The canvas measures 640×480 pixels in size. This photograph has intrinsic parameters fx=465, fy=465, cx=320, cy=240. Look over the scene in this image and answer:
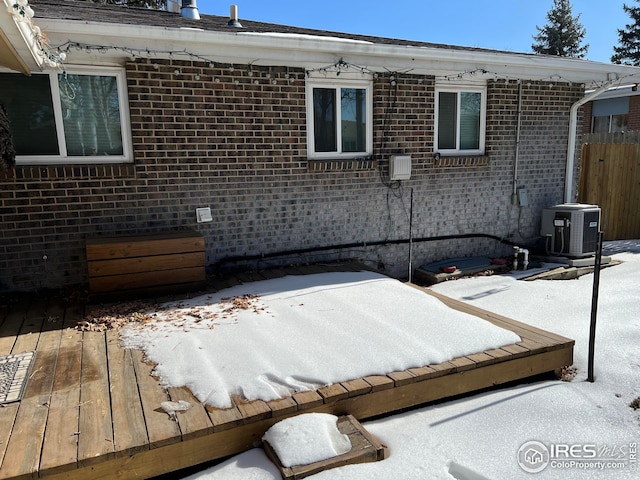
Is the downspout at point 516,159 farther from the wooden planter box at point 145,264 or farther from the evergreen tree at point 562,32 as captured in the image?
the evergreen tree at point 562,32

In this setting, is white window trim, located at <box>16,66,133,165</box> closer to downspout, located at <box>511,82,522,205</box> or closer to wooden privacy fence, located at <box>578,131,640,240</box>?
downspout, located at <box>511,82,522,205</box>

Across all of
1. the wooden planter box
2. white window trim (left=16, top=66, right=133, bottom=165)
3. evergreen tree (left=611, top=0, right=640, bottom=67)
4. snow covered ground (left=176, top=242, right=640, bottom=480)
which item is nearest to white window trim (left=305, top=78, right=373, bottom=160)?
the wooden planter box

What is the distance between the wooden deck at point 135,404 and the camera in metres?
2.25

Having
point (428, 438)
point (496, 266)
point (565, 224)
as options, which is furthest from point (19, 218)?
point (565, 224)

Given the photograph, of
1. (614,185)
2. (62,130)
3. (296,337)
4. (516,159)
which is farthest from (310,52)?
(614,185)

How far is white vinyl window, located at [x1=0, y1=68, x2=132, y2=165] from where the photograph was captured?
4.63m

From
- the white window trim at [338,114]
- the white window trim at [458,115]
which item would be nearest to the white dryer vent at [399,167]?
the white window trim at [338,114]

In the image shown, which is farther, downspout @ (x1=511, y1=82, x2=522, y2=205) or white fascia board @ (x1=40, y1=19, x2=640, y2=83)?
downspout @ (x1=511, y1=82, x2=522, y2=205)

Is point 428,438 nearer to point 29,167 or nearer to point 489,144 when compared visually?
point 29,167

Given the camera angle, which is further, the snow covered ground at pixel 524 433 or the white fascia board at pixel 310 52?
the white fascia board at pixel 310 52

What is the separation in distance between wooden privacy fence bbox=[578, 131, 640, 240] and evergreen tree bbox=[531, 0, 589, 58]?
986 inches

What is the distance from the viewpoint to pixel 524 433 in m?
2.72

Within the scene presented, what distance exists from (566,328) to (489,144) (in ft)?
11.1

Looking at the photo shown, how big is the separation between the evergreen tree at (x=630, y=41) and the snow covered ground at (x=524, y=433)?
31.2m
